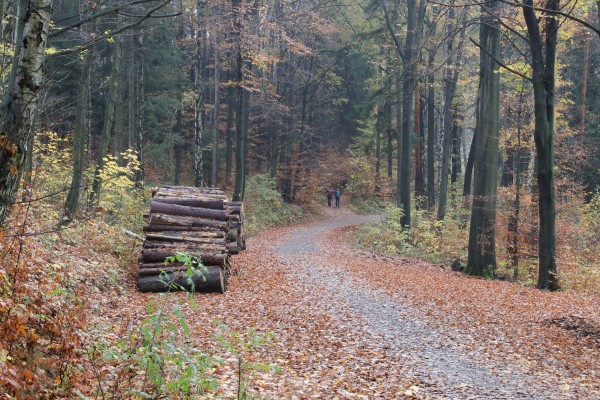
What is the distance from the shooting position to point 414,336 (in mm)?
8305

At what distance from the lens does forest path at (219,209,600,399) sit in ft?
20.1

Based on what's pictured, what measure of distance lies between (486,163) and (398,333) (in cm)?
895

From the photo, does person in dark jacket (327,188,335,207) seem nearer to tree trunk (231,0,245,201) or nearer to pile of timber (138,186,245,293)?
tree trunk (231,0,245,201)

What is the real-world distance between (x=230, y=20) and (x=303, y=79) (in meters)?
15.5

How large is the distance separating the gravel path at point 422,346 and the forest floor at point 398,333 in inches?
0.7

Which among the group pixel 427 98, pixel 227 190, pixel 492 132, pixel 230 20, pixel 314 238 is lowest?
pixel 314 238

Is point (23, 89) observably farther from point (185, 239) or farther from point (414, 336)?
point (185, 239)

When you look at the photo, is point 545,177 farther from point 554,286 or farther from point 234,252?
point 234,252

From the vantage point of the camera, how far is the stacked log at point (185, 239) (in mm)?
10828

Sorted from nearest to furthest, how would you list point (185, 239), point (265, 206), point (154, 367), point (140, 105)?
point (154, 367), point (185, 239), point (140, 105), point (265, 206)

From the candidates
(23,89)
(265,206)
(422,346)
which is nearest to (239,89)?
(265,206)

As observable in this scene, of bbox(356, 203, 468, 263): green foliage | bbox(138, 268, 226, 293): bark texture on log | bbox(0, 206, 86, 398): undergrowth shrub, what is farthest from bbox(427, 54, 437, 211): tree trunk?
bbox(0, 206, 86, 398): undergrowth shrub

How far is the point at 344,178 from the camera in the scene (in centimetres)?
4525

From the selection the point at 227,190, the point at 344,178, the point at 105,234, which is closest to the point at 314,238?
the point at 227,190
